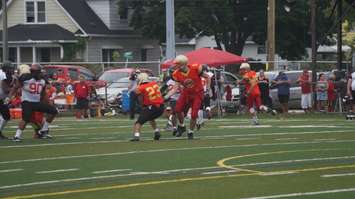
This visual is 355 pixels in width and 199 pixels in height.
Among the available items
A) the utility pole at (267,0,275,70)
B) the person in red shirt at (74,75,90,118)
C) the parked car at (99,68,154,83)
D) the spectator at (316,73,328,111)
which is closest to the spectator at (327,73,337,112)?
the spectator at (316,73,328,111)

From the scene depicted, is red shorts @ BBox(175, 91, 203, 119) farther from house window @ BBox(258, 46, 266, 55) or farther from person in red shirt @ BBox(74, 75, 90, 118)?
house window @ BBox(258, 46, 266, 55)

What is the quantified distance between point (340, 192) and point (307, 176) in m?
1.46

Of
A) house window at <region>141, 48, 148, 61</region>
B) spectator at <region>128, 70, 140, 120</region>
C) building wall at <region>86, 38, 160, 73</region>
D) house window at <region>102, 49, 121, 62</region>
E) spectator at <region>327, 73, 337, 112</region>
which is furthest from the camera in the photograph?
house window at <region>141, 48, 148, 61</region>

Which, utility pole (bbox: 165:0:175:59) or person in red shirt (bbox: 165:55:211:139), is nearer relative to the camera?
person in red shirt (bbox: 165:55:211:139)

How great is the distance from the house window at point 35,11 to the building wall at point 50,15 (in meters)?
0.31

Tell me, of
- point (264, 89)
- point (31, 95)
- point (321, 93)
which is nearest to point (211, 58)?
point (264, 89)

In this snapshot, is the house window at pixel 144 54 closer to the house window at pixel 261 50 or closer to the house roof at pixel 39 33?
the house roof at pixel 39 33

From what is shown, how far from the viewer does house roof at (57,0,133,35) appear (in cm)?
5641

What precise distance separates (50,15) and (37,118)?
3897cm

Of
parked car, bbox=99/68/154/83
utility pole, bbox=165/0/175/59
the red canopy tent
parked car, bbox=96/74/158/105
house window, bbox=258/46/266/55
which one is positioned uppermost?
house window, bbox=258/46/266/55

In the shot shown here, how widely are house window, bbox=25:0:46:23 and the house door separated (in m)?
2.10

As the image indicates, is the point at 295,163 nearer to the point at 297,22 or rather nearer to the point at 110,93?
the point at 110,93

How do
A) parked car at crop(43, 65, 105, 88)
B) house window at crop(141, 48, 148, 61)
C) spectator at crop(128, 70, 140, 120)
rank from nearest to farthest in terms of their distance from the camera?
spectator at crop(128, 70, 140, 120)
parked car at crop(43, 65, 105, 88)
house window at crop(141, 48, 148, 61)

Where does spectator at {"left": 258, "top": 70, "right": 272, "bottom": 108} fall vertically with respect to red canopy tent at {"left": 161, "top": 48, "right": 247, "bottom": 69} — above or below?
below
